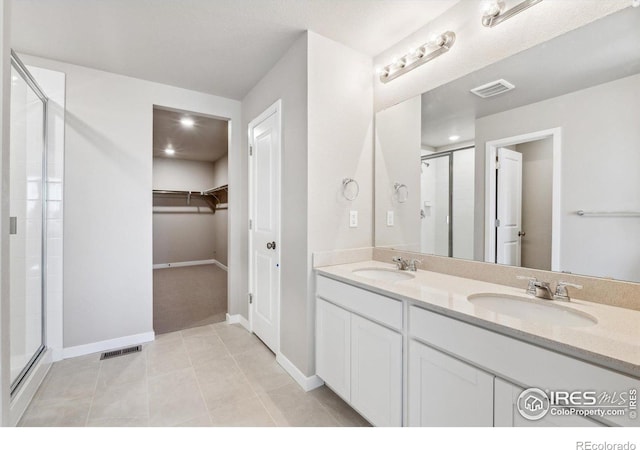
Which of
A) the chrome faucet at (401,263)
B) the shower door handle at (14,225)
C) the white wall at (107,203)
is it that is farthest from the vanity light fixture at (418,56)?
the shower door handle at (14,225)

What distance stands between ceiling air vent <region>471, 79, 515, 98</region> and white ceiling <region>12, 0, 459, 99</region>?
57 cm

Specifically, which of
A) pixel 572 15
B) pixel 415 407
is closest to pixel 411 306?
pixel 415 407

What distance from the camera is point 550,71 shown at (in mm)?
1346

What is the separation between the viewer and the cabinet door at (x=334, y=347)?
1.65 m

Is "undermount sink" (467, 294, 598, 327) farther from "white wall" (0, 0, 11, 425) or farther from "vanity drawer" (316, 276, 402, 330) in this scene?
"white wall" (0, 0, 11, 425)

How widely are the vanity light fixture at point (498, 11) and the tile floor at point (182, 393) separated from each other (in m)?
2.38

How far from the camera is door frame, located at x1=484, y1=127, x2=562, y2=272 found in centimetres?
131

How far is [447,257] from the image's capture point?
1780 mm

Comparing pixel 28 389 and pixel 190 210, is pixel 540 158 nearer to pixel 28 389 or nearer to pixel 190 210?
pixel 28 389

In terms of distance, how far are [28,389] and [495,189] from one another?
3.21 m

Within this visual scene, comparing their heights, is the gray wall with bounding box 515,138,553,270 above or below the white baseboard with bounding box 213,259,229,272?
above

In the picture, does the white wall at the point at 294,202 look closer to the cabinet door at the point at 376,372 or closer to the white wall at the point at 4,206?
the cabinet door at the point at 376,372

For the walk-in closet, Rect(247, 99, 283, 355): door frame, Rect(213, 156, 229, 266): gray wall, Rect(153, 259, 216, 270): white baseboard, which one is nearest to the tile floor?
Rect(247, 99, 283, 355): door frame

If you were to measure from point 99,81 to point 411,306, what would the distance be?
321cm
